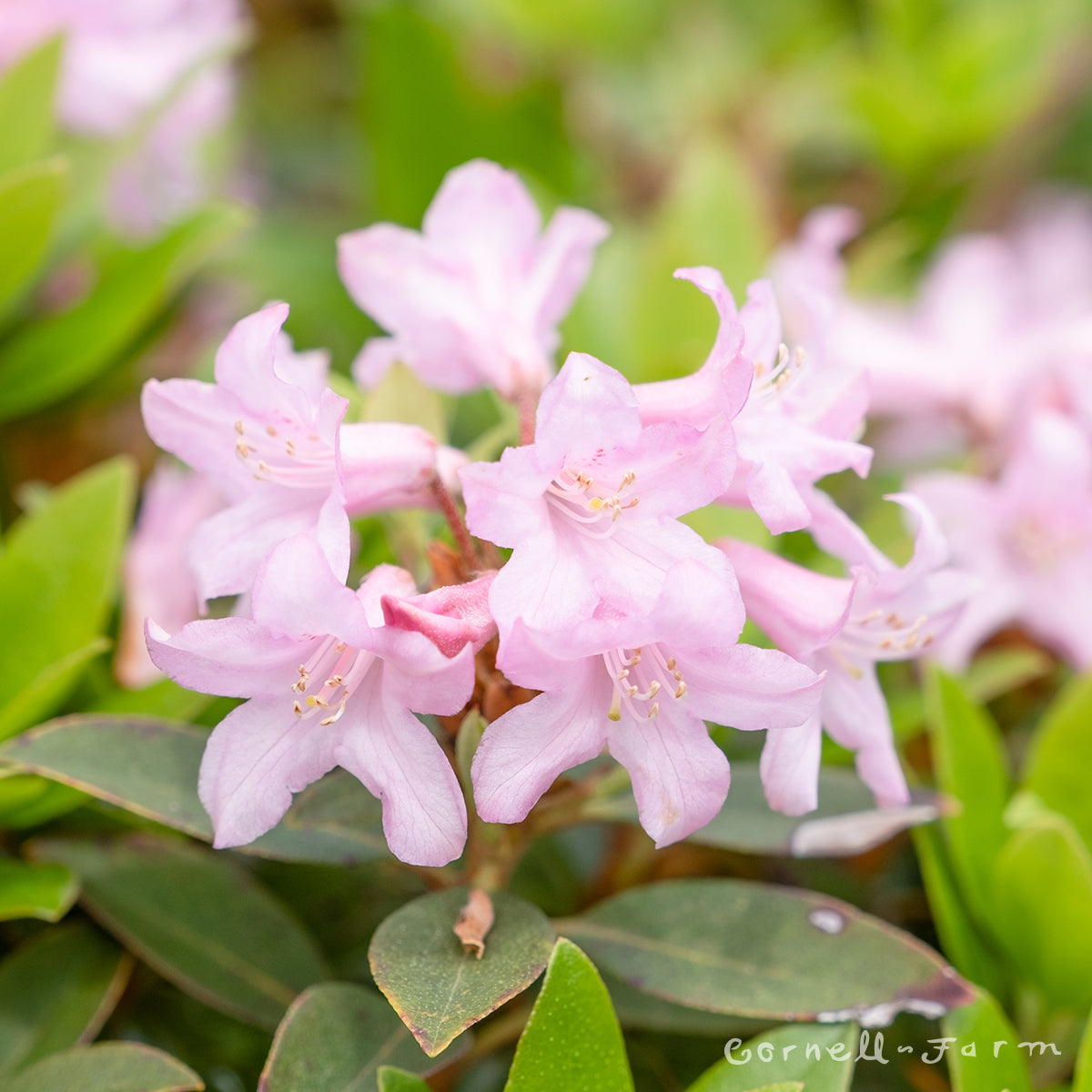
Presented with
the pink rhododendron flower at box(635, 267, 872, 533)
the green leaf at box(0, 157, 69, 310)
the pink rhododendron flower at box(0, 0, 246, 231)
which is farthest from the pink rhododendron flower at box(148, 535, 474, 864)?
the pink rhododendron flower at box(0, 0, 246, 231)

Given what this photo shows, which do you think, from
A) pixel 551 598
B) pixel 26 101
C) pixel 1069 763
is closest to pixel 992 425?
pixel 1069 763

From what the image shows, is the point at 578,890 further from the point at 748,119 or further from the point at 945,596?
the point at 748,119

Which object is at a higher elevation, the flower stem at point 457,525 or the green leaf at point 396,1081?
the flower stem at point 457,525

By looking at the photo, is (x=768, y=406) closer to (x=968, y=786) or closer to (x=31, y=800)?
(x=968, y=786)

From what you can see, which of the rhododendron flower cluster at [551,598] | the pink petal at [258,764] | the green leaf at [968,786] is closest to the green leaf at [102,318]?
the rhododendron flower cluster at [551,598]

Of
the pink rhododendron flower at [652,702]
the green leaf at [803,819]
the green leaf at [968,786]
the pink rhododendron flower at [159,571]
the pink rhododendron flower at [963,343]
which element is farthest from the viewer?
the pink rhododendron flower at [963,343]

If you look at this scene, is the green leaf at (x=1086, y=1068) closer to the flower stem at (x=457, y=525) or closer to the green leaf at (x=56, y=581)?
the flower stem at (x=457, y=525)

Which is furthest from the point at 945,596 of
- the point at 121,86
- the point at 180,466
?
the point at 121,86

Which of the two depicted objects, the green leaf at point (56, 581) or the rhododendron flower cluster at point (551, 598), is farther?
the green leaf at point (56, 581)
